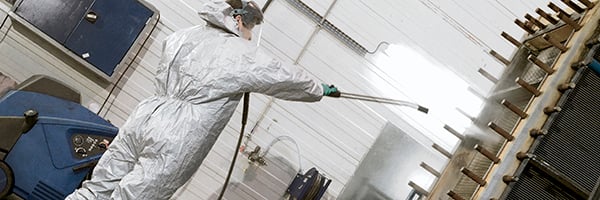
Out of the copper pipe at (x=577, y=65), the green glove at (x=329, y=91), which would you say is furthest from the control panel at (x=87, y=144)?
the copper pipe at (x=577, y=65)

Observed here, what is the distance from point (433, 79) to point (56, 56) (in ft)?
10.1

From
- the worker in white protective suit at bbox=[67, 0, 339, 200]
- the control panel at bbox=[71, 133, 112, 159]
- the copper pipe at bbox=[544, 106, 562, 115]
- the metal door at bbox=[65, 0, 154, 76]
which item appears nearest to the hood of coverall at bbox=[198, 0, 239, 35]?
the worker in white protective suit at bbox=[67, 0, 339, 200]

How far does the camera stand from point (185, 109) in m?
2.91

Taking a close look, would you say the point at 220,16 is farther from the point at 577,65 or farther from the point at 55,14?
the point at 577,65

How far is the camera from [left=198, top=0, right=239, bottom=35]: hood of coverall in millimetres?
3070

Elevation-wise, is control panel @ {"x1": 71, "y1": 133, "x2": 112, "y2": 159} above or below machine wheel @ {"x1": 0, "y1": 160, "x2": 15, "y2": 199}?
above

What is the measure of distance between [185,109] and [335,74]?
1618 mm

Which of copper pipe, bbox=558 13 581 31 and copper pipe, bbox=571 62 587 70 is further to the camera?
copper pipe, bbox=558 13 581 31

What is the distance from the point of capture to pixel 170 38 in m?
3.16

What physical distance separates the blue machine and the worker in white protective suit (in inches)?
11.7

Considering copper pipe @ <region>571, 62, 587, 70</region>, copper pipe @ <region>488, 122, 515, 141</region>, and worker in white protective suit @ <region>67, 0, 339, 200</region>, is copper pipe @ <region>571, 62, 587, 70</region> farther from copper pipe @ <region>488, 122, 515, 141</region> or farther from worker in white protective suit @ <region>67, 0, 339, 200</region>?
worker in white protective suit @ <region>67, 0, 339, 200</region>

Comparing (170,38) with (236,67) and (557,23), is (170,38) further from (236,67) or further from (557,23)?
(557,23)

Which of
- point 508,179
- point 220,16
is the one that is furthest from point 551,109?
point 220,16

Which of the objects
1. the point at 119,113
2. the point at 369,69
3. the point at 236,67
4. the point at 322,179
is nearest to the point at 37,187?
the point at 119,113
